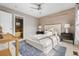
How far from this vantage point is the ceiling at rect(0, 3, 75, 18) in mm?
1420

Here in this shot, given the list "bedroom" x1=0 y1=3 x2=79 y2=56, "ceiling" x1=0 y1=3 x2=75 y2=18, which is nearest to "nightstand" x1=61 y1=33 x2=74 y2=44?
"bedroom" x1=0 y1=3 x2=79 y2=56

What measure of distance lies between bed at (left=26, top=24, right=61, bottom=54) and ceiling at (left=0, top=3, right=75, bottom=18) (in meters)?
0.28

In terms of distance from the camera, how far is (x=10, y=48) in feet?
4.82

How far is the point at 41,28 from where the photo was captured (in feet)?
5.07

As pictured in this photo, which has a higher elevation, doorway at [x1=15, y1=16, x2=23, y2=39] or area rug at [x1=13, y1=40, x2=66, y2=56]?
doorway at [x1=15, y1=16, x2=23, y2=39]

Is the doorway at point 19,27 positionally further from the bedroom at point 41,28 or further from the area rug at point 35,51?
the area rug at point 35,51

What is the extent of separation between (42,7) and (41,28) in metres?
0.39

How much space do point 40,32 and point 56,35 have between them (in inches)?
11.9

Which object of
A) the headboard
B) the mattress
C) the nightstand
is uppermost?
the headboard

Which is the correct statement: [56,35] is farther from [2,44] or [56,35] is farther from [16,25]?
[2,44]

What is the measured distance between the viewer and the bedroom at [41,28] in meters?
1.42

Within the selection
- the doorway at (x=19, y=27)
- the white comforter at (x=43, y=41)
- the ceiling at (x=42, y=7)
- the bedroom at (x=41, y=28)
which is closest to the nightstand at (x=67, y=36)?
the bedroom at (x=41, y=28)

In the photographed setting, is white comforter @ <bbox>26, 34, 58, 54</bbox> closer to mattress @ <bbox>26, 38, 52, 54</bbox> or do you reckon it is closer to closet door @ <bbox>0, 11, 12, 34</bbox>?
mattress @ <bbox>26, 38, 52, 54</bbox>

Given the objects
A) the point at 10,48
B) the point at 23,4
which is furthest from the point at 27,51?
the point at 23,4
